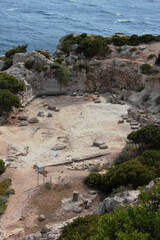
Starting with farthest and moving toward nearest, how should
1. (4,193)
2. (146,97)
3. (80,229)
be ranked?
(146,97), (4,193), (80,229)

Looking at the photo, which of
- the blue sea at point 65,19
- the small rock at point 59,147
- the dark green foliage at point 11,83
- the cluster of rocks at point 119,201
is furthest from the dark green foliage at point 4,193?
the blue sea at point 65,19

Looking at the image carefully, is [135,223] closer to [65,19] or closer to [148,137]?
[148,137]

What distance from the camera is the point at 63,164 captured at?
25812 millimetres

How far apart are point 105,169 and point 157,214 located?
1285 centimetres

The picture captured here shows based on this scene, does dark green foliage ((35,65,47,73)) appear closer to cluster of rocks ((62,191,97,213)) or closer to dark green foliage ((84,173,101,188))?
dark green foliage ((84,173,101,188))

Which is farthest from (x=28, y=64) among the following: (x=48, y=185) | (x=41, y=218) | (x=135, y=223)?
(x=135, y=223)

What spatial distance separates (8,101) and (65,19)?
253 ft

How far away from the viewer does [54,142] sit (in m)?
30.3

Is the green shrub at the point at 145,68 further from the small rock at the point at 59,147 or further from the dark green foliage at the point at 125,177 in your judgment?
the dark green foliage at the point at 125,177

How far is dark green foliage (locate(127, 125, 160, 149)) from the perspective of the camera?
25.7 metres

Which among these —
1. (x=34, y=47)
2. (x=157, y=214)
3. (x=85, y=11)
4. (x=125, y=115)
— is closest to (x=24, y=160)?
(x=125, y=115)

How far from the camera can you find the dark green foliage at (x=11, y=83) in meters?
36.8

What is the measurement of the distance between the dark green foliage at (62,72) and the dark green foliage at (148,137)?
17.6m

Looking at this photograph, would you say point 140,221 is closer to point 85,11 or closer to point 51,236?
point 51,236
